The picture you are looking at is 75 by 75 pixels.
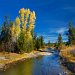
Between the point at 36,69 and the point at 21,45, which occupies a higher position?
the point at 21,45

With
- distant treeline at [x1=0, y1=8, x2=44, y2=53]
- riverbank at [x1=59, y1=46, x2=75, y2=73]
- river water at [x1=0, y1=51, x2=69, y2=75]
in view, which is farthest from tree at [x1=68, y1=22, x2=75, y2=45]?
river water at [x1=0, y1=51, x2=69, y2=75]

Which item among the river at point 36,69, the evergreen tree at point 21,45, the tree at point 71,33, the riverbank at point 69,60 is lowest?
the river at point 36,69

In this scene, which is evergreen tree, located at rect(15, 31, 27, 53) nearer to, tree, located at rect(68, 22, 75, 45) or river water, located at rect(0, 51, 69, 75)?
river water, located at rect(0, 51, 69, 75)

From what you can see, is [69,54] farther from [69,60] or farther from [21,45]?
[21,45]

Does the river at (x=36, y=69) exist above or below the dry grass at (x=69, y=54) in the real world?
below

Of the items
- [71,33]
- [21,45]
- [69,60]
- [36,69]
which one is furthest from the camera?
[71,33]

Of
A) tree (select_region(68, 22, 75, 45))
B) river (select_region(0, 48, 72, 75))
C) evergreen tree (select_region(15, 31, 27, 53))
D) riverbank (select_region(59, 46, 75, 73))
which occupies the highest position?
tree (select_region(68, 22, 75, 45))

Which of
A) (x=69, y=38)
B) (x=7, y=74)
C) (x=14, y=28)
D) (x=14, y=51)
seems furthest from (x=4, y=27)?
(x=69, y=38)

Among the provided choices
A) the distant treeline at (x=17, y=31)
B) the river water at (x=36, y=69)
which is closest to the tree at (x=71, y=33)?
the distant treeline at (x=17, y=31)

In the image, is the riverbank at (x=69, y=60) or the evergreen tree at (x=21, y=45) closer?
the riverbank at (x=69, y=60)

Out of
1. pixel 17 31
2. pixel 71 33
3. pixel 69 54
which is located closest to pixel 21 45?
pixel 17 31

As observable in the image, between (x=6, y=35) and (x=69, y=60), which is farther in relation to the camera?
(x=6, y=35)

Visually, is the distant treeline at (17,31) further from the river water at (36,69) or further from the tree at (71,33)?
the tree at (71,33)

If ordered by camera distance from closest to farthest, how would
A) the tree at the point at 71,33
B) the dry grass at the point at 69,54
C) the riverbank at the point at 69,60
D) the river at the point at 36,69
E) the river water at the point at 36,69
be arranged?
1. the river at the point at 36,69
2. the river water at the point at 36,69
3. the riverbank at the point at 69,60
4. the dry grass at the point at 69,54
5. the tree at the point at 71,33
